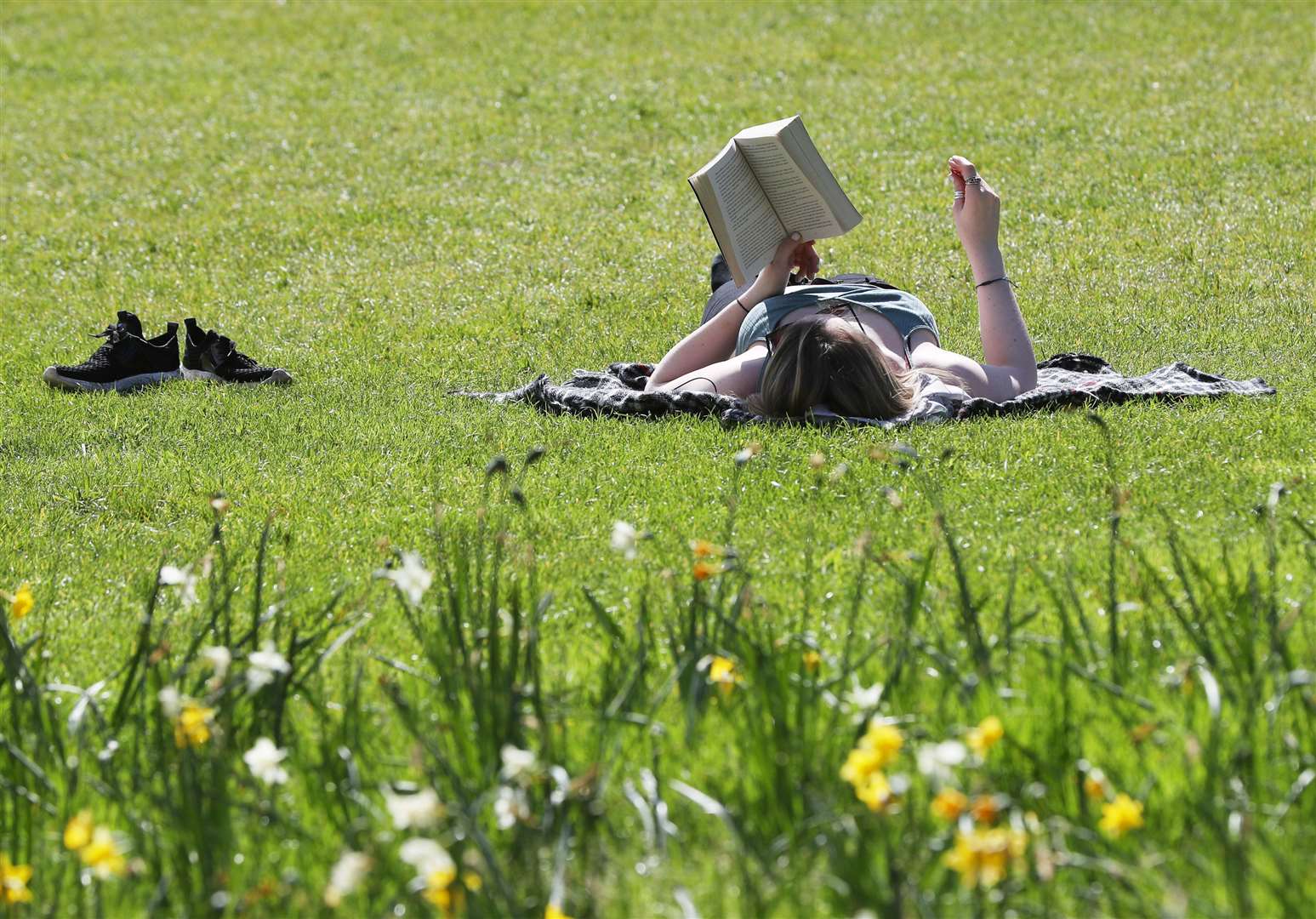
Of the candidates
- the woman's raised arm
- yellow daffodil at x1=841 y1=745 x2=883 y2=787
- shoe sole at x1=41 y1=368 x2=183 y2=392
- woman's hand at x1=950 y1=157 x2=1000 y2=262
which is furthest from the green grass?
woman's hand at x1=950 y1=157 x2=1000 y2=262

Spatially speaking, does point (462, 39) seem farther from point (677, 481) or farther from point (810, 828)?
point (810, 828)

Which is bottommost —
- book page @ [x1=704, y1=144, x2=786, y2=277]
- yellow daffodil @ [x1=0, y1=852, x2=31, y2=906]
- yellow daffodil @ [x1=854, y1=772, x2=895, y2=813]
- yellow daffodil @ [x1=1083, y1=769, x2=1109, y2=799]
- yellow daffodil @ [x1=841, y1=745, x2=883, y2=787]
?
yellow daffodil @ [x1=0, y1=852, x2=31, y2=906]

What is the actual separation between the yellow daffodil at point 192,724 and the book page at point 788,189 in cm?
375

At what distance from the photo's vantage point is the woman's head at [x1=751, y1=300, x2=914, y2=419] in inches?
210

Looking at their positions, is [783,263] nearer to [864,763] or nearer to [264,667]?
[264,667]

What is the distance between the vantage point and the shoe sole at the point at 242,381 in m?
6.89

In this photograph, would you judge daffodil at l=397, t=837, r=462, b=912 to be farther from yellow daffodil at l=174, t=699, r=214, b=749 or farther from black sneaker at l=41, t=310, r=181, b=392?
black sneaker at l=41, t=310, r=181, b=392

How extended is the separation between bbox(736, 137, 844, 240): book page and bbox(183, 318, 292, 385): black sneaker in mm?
2614

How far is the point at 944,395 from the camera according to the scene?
5492 millimetres

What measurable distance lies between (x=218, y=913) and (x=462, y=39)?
15.6 meters

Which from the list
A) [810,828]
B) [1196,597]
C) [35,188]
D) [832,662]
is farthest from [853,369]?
[35,188]

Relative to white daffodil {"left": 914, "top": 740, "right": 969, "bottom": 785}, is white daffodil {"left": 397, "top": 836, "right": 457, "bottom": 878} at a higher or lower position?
lower

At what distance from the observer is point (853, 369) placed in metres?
5.34

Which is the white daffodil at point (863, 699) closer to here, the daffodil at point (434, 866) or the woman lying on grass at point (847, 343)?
the daffodil at point (434, 866)
